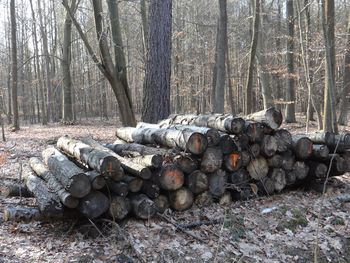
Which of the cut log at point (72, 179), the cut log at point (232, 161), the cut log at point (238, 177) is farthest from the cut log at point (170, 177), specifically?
the cut log at point (72, 179)

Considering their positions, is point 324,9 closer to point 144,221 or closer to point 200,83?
point 144,221

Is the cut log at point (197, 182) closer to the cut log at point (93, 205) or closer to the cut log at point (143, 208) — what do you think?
the cut log at point (143, 208)

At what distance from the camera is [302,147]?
21.3 ft

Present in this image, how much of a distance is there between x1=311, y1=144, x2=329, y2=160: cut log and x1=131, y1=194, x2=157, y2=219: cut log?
3316 mm

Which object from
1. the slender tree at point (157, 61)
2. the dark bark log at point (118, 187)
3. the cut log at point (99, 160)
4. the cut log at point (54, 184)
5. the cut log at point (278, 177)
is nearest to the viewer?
the cut log at point (54, 184)

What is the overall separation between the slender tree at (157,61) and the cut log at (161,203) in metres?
3.79

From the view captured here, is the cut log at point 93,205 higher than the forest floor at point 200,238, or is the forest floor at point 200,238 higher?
the cut log at point 93,205

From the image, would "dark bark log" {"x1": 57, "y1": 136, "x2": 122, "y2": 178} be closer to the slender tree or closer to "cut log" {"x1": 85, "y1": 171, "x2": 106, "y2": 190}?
"cut log" {"x1": 85, "y1": 171, "x2": 106, "y2": 190}

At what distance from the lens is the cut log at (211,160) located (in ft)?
18.7

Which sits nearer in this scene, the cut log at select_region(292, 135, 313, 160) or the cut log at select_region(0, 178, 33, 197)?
the cut log at select_region(0, 178, 33, 197)

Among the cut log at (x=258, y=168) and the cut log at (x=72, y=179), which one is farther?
the cut log at (x=258, y=168)

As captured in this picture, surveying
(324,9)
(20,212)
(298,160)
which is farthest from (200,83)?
(20,212)

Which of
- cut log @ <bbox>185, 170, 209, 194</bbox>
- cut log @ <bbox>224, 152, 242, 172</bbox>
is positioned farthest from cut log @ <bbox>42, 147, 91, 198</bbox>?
cut log @ <bbox>224, 152, 242, 172</bbox>

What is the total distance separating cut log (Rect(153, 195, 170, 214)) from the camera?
5.43 m
